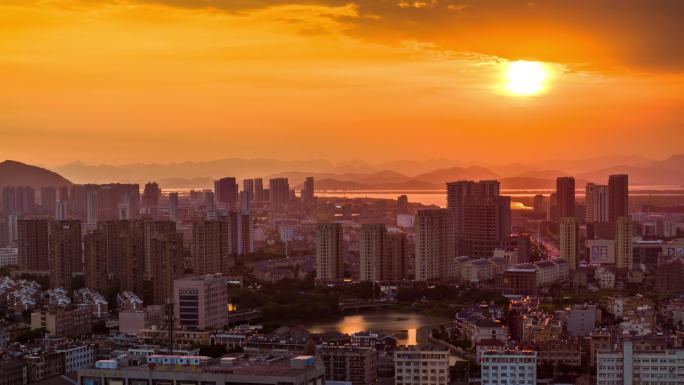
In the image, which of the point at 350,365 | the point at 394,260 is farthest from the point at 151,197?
the point at 350,365

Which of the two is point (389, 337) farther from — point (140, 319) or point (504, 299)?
point (504, 299)

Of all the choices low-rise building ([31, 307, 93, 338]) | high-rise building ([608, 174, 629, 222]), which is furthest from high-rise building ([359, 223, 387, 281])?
high-rise building ([608, 174, 629, 222])

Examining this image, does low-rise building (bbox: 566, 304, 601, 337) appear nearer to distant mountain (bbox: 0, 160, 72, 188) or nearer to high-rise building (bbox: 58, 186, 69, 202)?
high-rise building (bbox: 58, 186, 69, 202)

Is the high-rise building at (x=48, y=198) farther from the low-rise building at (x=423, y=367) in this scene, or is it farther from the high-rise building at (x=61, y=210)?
the low-rise building at (x=423, y=367)

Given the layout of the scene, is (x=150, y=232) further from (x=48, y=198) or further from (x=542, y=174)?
(x=542, y=174)

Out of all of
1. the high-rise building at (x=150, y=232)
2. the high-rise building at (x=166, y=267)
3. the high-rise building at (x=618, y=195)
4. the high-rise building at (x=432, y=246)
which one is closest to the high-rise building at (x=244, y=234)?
the high-rise building at (x=150, y=232)

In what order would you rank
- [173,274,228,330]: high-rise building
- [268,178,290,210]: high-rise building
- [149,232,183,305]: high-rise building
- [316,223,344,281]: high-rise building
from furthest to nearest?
1. [268,178,290,210]: high-rise building
2. [316,223,344,281]: high-rise building
3. [149,232,183,305]: high-rise building
4. [173,274,228,330]: high-rise building

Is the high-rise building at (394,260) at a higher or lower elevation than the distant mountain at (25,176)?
lower
